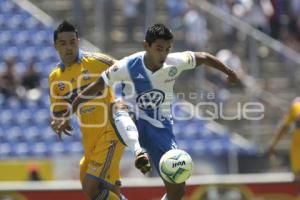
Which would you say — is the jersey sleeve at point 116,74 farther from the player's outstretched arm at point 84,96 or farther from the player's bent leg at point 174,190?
the player's bent leg at point 174,190

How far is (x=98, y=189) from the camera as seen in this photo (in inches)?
367

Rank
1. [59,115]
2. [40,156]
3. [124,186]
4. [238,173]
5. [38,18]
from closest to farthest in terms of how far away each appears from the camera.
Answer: [59,115]
[124,186]
[238,173]
[40,156]
[38,18]

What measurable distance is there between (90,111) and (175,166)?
143 centimetres

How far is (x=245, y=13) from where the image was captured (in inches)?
665

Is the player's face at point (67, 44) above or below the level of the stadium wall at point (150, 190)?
above

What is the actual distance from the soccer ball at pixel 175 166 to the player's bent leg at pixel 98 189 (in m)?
0.93

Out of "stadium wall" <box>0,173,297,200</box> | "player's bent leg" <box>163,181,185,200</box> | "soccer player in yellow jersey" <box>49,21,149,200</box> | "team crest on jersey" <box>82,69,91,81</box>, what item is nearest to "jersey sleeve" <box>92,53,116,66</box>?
"soccer player in yellow jersey" <box>49,21,149,200</box>

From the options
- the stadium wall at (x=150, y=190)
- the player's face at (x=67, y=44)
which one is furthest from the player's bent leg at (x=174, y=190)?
the stadium wall at (x=150, y=190)

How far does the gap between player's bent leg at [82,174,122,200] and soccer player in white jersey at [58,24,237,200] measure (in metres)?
0.67

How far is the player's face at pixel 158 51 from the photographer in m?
8.58

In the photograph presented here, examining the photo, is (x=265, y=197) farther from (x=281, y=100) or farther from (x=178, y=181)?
(x=178, y=181)

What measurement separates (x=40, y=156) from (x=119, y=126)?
7883mm

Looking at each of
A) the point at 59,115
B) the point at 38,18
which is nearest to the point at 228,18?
the point at 38,18

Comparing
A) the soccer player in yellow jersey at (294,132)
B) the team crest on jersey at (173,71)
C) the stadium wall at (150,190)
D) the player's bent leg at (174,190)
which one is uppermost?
the team crest on jersey at (173,71)
